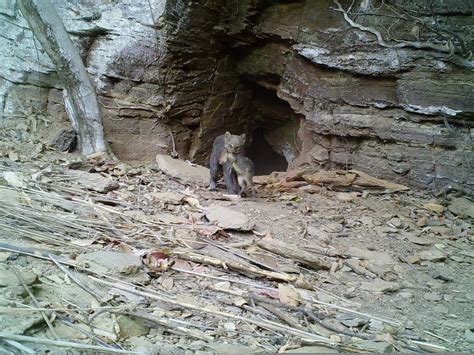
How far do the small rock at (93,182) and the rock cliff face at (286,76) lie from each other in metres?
2.34

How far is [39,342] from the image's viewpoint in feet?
6.93

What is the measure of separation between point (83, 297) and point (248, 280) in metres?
1.27

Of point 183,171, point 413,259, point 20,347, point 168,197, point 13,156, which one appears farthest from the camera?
point 183,171

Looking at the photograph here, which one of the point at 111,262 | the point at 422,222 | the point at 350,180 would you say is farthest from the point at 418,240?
the point at 111,262

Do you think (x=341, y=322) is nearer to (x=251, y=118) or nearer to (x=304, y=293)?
(x=304, y=293)

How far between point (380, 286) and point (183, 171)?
387 cm

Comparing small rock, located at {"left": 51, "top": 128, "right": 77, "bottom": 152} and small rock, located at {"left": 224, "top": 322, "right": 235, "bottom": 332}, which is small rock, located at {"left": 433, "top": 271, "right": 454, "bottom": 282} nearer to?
small rock, located at {"left": 224, "top": 322, "right": 235, "bottom": 332}

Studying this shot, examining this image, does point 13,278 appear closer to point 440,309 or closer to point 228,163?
point 440,309

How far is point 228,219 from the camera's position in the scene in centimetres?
449

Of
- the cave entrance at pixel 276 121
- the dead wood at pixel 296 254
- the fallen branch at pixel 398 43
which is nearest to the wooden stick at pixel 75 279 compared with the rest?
the dead wood at pixel 296 254

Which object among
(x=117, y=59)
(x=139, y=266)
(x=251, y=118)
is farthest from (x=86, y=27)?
Result: (x=139, y=266)

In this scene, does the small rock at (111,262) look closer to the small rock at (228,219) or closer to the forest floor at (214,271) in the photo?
the forest floor at (214,271)

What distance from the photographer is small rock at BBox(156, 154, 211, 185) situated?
6.67m

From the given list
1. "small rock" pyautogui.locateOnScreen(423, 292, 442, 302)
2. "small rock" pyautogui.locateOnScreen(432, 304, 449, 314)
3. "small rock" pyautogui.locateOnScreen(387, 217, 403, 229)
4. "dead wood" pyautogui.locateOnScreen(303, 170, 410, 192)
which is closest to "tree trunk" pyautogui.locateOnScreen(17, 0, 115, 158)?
"dead wood" pyautogui.locateOnScreen(303, 170, 410, 192)
